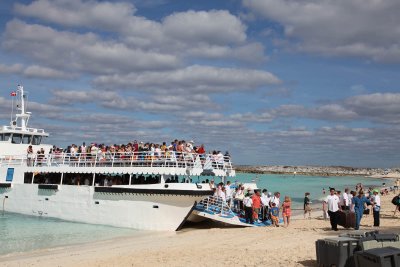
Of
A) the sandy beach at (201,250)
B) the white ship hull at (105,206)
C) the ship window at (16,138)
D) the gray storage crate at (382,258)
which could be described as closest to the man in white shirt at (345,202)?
the sandy beach at (201,250)

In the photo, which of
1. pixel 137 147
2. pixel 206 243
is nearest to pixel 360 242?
pixel 206 243

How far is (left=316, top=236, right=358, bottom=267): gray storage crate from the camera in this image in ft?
29.8

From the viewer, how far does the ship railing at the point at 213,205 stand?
1873 cm

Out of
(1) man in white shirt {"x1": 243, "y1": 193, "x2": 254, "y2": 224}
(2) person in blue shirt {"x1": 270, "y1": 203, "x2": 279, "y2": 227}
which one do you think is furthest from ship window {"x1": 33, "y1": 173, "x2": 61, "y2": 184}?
(2) person in blue shirt {"x1": 270, "y1": 203, "x2": 279, "y2": 227}

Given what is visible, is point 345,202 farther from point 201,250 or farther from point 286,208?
point 201,250

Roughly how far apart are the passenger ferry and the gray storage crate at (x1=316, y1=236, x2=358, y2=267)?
8185 mm

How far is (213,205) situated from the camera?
1897 cm

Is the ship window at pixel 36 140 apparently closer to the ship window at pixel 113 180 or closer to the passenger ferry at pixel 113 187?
the passenger ferry at pixel 113 187

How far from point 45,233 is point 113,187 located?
3668 mm

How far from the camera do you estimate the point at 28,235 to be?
18.7 metres

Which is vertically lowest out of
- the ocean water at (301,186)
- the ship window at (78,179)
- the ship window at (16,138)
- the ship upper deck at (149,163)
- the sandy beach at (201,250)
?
the sandy beach at (201,250)

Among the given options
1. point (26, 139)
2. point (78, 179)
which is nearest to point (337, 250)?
point (78, 179)

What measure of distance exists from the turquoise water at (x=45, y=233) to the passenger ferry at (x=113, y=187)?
0.44 meters

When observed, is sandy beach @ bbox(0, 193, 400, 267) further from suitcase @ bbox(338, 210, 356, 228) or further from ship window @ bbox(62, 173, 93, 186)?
ship window @ bbox(62, 173, 93, 186)
